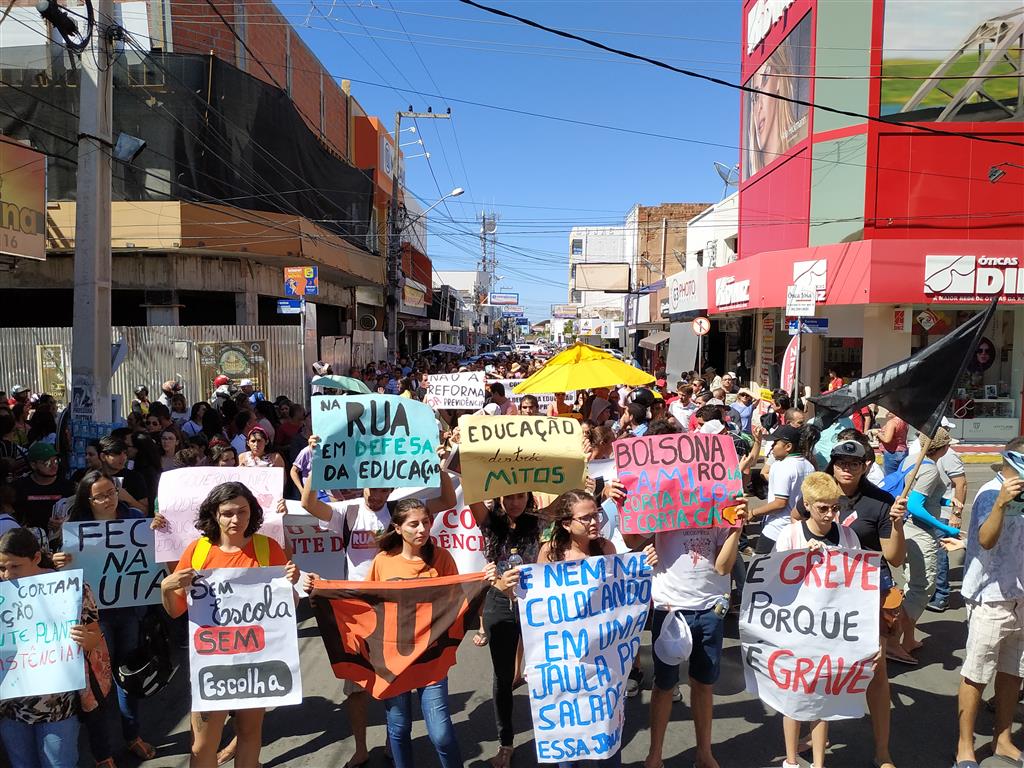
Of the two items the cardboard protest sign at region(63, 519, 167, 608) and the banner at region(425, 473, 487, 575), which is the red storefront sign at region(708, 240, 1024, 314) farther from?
the cardboard protest sign at region(63, 519, 167, 608)

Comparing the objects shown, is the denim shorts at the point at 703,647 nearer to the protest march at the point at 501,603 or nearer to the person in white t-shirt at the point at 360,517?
the protest march at the point at 501,603

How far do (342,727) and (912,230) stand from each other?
56.9 ft

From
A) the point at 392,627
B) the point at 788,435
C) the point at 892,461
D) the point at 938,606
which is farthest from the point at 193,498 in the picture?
the point at 938,606

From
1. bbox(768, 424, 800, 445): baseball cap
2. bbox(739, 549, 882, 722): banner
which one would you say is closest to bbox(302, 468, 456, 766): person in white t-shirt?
bbox(739, 549, 882, 722): banner

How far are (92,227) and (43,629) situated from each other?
23.1 ft

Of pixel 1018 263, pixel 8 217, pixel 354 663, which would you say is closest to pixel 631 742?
pixel 354 663

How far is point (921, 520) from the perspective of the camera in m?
5.82

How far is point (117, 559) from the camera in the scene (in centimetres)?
430

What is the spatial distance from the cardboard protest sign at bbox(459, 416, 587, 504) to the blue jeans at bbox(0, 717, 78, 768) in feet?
7.46

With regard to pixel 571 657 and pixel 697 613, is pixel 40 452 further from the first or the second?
pixel 697 613

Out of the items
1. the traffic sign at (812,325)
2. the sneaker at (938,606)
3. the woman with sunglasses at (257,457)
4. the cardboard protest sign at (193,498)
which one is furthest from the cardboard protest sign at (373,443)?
the traffic sign at (812,325)

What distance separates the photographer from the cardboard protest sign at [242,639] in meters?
3.72

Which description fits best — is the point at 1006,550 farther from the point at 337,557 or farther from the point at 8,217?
the point at 8,217

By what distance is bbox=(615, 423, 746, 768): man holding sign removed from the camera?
4031 mm
